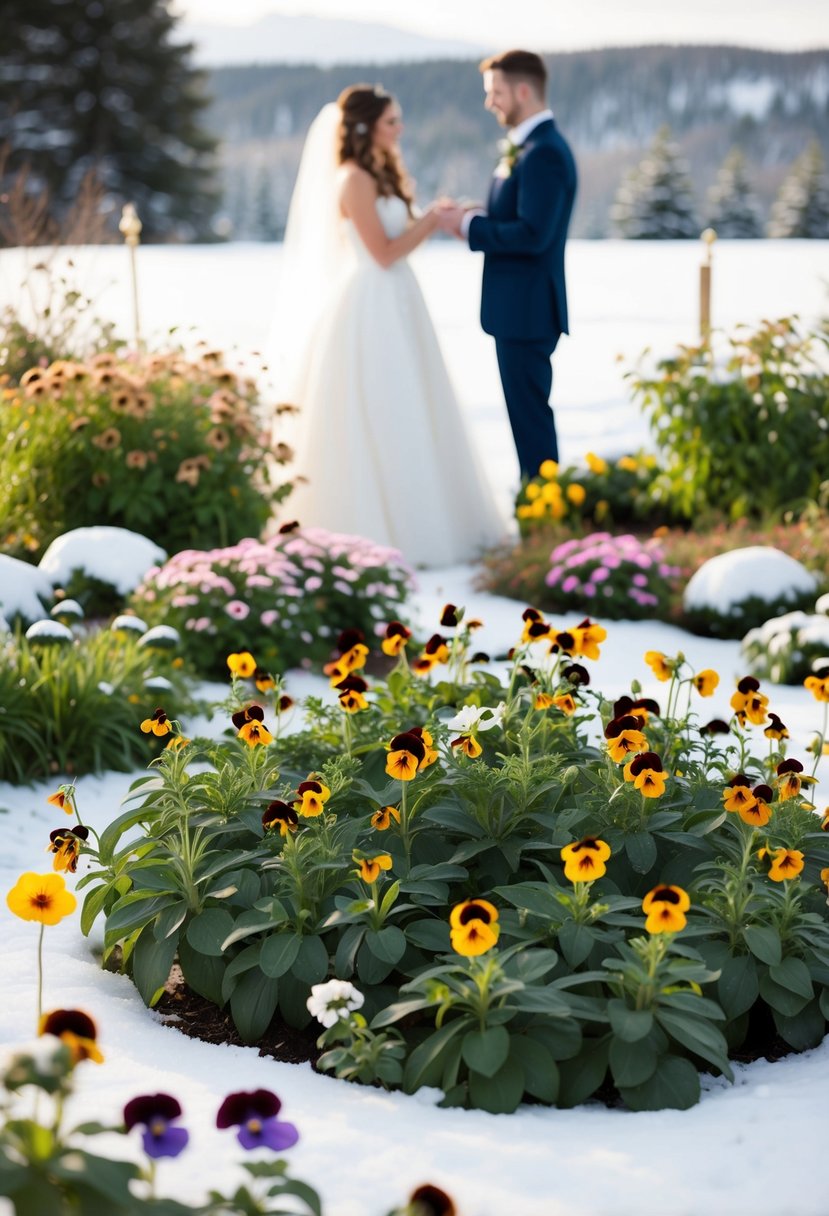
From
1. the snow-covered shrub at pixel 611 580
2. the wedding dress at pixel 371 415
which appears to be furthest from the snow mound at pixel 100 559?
the snow-covered shrub at pixel 611 580

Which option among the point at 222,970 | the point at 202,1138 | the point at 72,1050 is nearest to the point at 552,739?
the point at 222,970

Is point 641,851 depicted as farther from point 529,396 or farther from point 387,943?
point 529,396

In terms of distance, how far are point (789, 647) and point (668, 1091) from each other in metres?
2.61

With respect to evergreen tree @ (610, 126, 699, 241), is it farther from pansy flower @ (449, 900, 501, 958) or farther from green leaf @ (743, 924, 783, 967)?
pansy flower @ (449, 900, 501, 958)

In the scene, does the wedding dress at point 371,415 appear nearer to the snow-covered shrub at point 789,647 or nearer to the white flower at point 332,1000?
the snow-covered shrub at point 789,647

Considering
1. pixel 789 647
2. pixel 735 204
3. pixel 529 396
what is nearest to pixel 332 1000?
pixel 789 647

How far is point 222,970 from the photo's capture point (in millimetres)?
2332

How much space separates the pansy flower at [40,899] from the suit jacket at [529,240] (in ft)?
15.6

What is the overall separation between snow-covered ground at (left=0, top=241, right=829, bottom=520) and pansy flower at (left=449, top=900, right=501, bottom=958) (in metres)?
6.62

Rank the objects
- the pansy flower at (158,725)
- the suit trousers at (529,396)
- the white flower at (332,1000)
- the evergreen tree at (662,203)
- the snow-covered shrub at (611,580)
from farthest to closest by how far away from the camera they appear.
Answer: the evergreen tree at (662,203) → the suit trousers at (529,396) → the snow-covered shrub at (611,580) → the pansy flower at (158,725) → the white flower at (332,1000)

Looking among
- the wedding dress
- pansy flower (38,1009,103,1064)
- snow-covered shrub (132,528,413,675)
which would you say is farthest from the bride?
pansy flower (38,1009,103,1064)

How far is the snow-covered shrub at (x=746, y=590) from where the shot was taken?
489 centimetres

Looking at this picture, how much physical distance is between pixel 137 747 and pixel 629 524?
3.38 meters

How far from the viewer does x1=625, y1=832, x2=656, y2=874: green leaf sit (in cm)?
238
